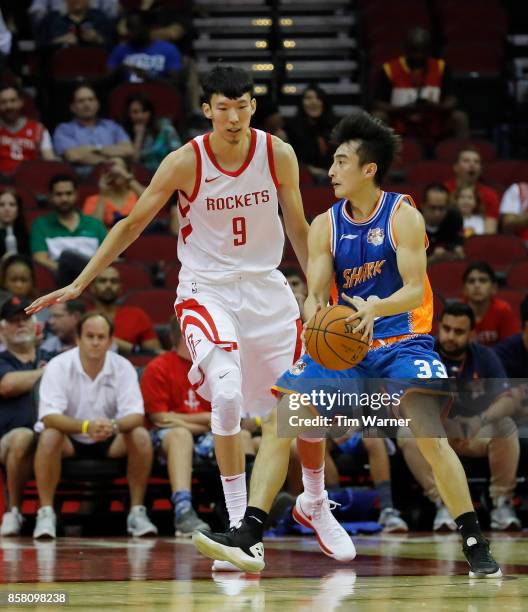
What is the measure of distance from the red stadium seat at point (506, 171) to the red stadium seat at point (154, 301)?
165 inches

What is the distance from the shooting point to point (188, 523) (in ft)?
26.3

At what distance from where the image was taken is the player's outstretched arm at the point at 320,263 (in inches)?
220

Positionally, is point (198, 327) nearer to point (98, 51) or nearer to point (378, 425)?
point (378, 425)

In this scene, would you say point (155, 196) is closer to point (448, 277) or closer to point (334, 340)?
point (334, 340)

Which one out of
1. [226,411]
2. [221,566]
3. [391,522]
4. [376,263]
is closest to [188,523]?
[391,522]

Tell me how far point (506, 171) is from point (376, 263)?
7708mm

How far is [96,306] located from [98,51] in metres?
4.90

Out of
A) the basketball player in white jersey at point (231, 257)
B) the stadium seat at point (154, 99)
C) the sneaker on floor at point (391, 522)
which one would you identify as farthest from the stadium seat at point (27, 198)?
the basketball player in white jersey at point (231, 257)

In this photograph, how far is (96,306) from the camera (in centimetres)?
973

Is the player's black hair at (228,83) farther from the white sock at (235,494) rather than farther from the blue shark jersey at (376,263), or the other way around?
the white sock at (235,494)

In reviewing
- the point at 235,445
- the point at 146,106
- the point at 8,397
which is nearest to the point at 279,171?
the point at 235,445

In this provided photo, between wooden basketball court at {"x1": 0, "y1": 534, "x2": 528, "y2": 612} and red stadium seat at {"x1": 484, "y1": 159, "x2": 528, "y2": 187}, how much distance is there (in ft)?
20.1

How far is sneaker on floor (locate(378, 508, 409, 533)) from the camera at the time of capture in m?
8.34

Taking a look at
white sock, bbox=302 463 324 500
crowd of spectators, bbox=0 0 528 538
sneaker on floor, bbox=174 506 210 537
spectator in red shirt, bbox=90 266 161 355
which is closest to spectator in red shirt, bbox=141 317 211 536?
crowd of spectators, bbox=0 0 528 538
